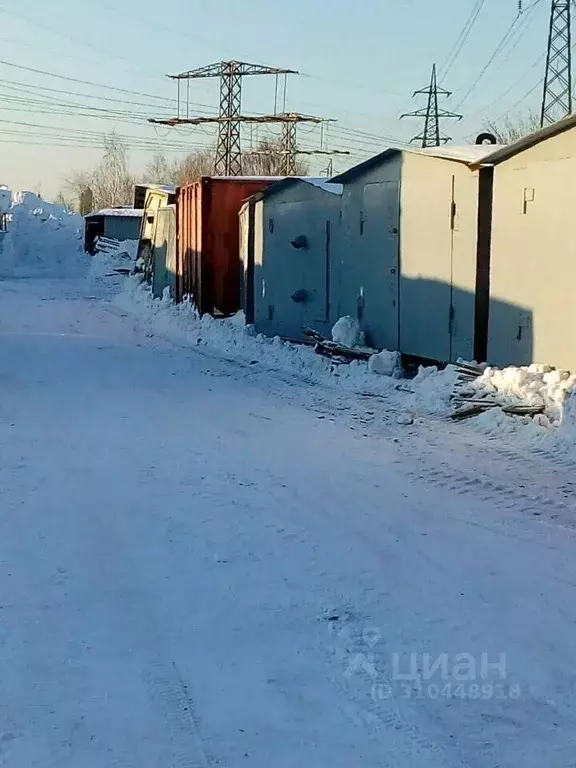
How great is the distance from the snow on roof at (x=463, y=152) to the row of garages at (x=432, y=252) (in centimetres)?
3

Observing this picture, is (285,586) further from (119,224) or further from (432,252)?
(119,224)

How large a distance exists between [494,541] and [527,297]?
5111mm

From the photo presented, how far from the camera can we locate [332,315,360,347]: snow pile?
46.0 ft

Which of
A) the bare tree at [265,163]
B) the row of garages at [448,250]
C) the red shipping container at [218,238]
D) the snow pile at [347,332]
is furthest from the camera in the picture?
the bare tree at [265,163]

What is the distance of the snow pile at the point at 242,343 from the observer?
12.7 m

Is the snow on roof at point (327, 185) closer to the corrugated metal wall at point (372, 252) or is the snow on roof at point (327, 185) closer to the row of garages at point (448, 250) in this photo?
the row of garages at point (448, 250)

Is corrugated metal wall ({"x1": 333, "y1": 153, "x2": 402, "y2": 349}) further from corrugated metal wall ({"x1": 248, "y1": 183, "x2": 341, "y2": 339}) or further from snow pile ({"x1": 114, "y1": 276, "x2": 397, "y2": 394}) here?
snow pile ({"x1": 114, "y1": 276, "x2": 397, "y2": 394})

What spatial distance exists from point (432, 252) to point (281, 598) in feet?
25.9

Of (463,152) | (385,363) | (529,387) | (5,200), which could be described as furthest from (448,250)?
(5,200)

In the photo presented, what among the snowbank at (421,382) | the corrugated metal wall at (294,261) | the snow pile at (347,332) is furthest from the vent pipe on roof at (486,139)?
the snowbank at (421,382)

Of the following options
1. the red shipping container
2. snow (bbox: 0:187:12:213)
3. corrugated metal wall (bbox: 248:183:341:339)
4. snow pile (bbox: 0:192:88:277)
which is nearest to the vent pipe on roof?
corrugated metal wall (bbox: 248:183:341:339)

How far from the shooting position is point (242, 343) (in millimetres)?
17109

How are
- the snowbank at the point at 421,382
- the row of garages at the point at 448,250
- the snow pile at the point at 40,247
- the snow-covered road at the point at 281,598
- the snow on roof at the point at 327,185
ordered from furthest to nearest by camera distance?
the snow pile at the point at 40,247
the snow on roof at the point at 327,185
the row of garages at the point at 448,250
the snowbank at the point at 421,382
the snow-covered road at the point at 281,598

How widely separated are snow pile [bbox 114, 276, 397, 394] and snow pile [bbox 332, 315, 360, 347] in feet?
1.26
